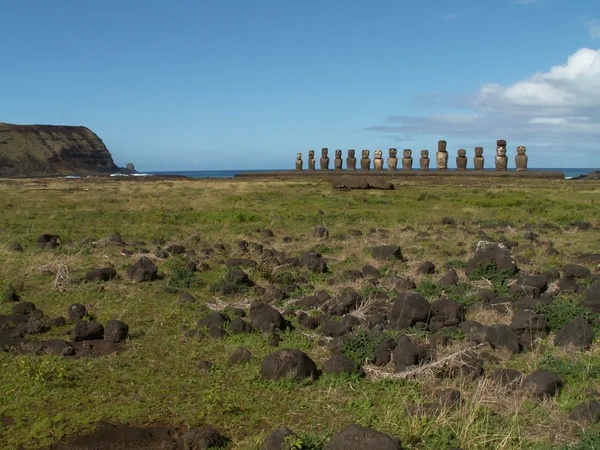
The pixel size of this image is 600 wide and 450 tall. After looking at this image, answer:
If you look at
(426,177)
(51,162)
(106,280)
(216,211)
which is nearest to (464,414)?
(106,280)

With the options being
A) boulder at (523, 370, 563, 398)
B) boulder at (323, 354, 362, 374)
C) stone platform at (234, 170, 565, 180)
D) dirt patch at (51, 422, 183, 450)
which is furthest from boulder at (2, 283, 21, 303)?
stone platform at (234, 170, 565, 180)

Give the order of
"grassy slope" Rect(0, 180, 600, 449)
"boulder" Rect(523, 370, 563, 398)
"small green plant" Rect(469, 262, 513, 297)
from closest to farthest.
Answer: "grassy slope" Rect(0, 180, 600, 449), "boulder" Rect(523, 370, 563, 398), "small green plant" Rect(469, 262, 513, 297)

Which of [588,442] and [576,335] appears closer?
[588,442]

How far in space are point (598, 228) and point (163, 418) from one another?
14742mm

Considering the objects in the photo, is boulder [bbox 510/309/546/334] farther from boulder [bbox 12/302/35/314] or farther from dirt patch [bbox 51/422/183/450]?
boulder [bbox 12/302/35/314]

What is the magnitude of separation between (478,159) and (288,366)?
38.8m

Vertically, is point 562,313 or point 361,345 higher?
point 562,313

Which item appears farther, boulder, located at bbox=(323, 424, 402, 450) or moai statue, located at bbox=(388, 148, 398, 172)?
moai statue, located at bbox=(388, 148, 398, 172)

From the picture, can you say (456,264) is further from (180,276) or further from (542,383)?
(542,383)

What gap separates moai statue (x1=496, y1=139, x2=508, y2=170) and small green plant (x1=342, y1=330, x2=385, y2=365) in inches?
1422

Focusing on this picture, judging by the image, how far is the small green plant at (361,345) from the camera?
690 cm

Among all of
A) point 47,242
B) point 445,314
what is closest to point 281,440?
point 445,314

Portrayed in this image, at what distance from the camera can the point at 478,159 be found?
42.7 meters

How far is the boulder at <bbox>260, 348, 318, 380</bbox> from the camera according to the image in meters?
6.36
